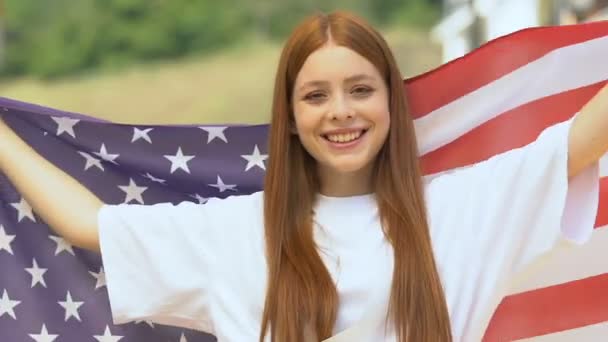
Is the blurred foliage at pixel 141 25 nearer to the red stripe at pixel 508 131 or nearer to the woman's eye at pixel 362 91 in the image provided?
the red stripe at pixel 508 131

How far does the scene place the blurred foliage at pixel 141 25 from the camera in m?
7.19

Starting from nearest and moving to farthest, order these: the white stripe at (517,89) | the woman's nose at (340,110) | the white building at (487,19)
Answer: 1. the woman's nose at (340,110)
2. the white stripe at (517,89)
3. the white building at (487,19)

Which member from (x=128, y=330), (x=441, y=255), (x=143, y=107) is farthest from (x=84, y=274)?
(x=143, y=107)

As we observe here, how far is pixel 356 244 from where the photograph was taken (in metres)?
1.70

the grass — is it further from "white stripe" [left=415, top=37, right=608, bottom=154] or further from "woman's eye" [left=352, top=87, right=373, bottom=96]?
"woman's eye" [left=352, top=87, right=373, bottom=96]

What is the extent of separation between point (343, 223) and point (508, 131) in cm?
49

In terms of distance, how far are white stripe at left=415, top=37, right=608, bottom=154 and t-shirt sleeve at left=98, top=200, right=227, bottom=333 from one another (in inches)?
21.1

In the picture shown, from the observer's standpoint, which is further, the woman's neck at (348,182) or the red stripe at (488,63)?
the red stripe at (488,63)

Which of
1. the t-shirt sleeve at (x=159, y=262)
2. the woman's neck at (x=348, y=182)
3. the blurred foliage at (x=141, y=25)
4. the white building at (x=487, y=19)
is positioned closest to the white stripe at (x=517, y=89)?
the woman's neck at (x=348, y=182)

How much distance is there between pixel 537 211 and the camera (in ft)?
5.44

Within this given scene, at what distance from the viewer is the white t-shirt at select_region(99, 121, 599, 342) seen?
65.0 inches

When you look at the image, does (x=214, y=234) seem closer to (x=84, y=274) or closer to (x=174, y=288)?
(x=174, y=288)

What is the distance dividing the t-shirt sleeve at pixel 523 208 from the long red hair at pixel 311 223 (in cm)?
7

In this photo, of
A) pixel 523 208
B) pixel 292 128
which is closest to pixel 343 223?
pixel 292 128
